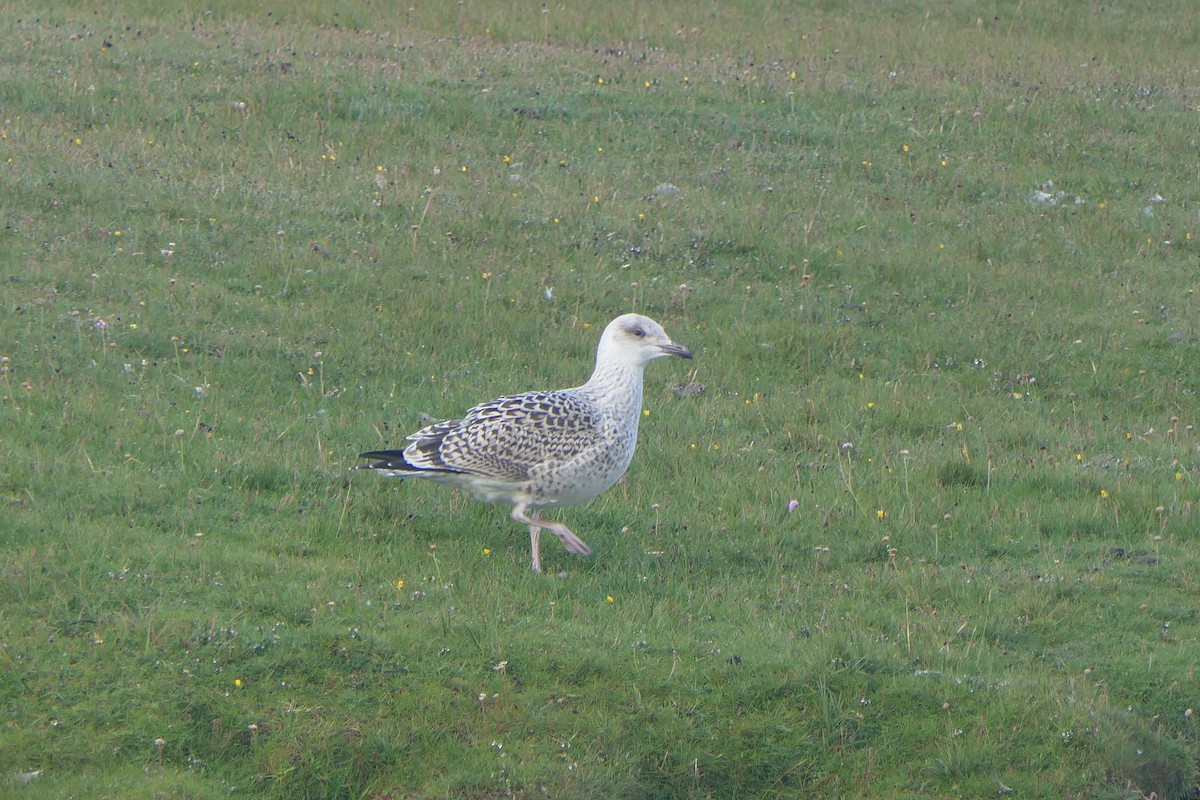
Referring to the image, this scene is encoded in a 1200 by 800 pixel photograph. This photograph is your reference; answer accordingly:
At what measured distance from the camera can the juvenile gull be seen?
8.43 m

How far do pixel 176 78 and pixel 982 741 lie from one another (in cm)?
1324

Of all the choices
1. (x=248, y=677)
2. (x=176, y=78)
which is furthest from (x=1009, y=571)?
(x=176, y=78)

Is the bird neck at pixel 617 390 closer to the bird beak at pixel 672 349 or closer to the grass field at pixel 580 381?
the bird beak at pixel 672 349

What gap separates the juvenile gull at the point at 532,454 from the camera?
8430mm

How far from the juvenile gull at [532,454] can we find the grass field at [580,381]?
0.40 meters

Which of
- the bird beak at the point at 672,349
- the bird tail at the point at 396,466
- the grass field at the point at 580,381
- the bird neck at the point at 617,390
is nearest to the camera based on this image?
the grass field at the point at 580,381

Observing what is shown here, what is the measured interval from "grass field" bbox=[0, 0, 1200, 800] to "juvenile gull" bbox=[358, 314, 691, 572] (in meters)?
0.40

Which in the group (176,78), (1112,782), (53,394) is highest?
(176,78)

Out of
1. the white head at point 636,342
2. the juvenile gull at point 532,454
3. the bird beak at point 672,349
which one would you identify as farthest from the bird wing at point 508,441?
the bird beak at point 672,349

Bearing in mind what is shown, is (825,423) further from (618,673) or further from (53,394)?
(53,394)

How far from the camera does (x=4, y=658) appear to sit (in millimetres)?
6973

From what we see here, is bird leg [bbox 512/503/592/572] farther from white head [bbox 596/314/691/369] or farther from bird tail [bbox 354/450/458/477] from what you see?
white head [bbox 596/314/691/369]

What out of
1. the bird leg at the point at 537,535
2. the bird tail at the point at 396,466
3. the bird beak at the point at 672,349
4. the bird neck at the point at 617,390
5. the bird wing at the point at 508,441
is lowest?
the bird leg at the point at 537,535

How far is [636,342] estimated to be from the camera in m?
9.03
